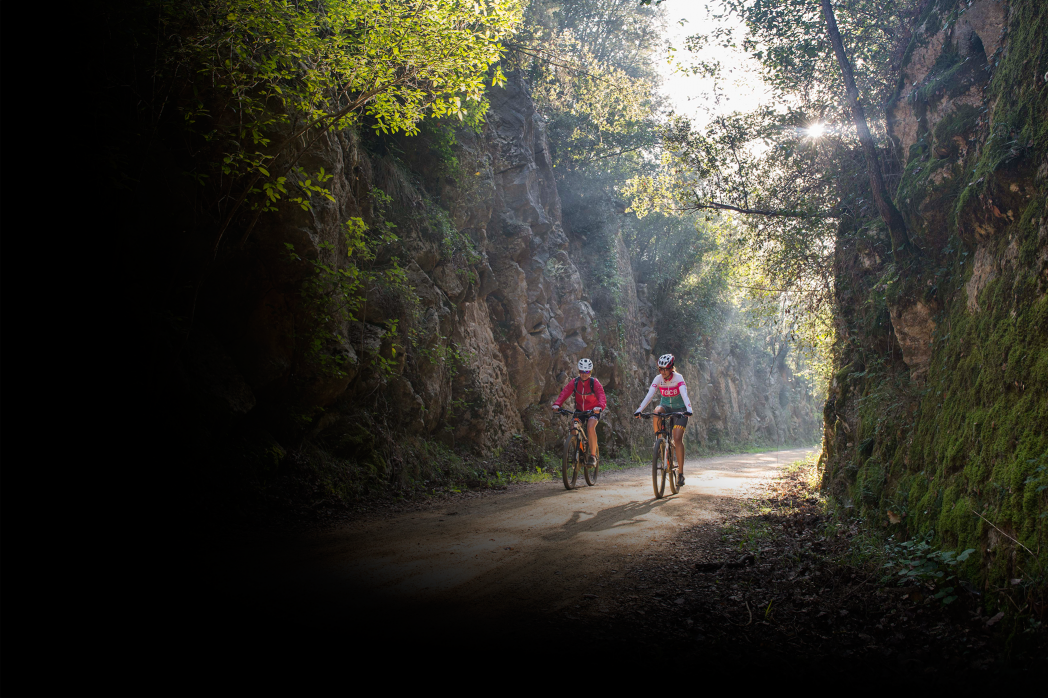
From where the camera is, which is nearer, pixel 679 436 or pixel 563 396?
pixel 679 436

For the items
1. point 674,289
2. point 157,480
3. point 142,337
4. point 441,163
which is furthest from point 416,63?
point 674,289

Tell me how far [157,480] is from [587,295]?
1795cm

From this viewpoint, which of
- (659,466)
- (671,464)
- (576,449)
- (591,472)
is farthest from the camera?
(591,472)

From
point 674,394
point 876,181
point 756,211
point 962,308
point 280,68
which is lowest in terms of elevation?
point 674,394

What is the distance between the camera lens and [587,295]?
22094 mm

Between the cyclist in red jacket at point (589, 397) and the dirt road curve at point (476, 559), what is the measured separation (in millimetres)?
2330

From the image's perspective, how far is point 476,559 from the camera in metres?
5.03

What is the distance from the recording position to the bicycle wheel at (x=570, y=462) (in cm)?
1044

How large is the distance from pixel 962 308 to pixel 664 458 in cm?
487

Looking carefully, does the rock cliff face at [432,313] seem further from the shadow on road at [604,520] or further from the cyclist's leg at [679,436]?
the cyclist's leg at [679,436]

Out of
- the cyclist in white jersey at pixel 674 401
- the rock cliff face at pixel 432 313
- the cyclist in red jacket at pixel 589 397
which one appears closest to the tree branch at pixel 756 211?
the cyclist in white jersey at pixel 674 401

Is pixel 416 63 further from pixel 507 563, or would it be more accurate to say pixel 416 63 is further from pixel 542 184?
pixel 542 184

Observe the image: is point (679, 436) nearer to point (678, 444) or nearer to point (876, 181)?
point (678, 444)

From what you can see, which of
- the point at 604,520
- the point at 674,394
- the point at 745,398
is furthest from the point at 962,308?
the point at 745,398
